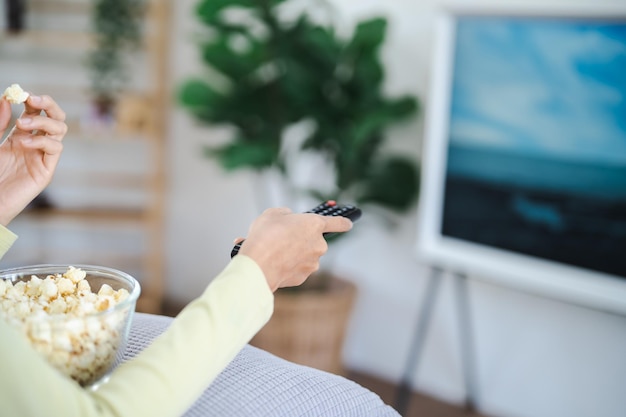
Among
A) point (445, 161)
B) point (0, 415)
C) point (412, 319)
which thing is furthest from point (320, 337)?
point (0, 415)

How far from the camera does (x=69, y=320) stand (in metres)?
0.65

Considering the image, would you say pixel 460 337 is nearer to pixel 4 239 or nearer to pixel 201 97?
pixel 201 97

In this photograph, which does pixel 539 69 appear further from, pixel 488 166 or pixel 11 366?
pixel 11 366

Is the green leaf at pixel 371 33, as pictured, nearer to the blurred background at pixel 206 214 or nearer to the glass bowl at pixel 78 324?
the blurred background at pixel 206 214

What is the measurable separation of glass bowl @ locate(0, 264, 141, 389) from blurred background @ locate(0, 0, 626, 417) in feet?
4.68

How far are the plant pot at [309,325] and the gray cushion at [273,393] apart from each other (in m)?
1.33

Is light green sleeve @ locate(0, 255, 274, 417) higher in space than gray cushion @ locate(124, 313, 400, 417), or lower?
higher

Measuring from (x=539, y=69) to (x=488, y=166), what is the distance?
0.31 meters

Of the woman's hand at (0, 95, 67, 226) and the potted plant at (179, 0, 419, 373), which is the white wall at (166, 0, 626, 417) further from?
the woman's hand at (0, 95, 67, 226)

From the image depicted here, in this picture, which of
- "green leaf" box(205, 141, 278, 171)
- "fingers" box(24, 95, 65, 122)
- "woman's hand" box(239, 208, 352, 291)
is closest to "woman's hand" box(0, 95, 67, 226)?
"fingers" box(24, 95, 65, 122)

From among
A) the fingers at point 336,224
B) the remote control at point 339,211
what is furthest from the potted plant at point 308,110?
the fingers at point 336,224

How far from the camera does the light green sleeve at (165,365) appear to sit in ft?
1.95

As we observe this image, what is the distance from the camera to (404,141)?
2404 mm

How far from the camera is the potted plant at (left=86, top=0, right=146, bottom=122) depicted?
118 inches
